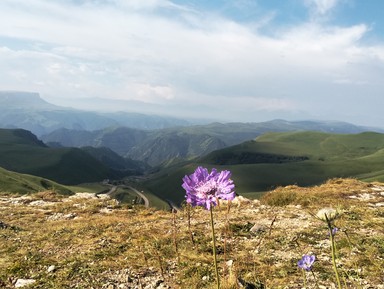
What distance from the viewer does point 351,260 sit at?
798cm

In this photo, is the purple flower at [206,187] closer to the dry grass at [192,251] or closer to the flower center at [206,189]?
the flower center at [206,189]

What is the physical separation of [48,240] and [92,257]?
359 cm

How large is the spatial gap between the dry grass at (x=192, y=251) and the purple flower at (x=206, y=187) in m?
1.58

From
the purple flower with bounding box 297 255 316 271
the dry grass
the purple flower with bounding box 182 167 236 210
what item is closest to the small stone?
the dry grass

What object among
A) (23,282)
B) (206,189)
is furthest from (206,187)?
(23,282)

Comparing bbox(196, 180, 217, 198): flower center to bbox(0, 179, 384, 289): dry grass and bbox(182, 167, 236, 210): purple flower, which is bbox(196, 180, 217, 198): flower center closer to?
bbox(182, 167, 236, 210): purple flower

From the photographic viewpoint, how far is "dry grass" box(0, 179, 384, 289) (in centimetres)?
736

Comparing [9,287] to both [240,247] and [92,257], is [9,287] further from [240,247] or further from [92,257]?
[240,247]

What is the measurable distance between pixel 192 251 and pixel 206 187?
20.6 ft

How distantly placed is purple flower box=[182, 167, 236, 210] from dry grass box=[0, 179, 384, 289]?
1.58 metres

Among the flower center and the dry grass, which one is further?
the dry grass

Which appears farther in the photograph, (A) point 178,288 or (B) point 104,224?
(B) point 104,224

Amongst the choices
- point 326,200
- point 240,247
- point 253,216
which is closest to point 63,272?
point 240,247

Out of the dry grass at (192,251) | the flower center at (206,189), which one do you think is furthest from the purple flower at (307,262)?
the flower center at (206,189)
